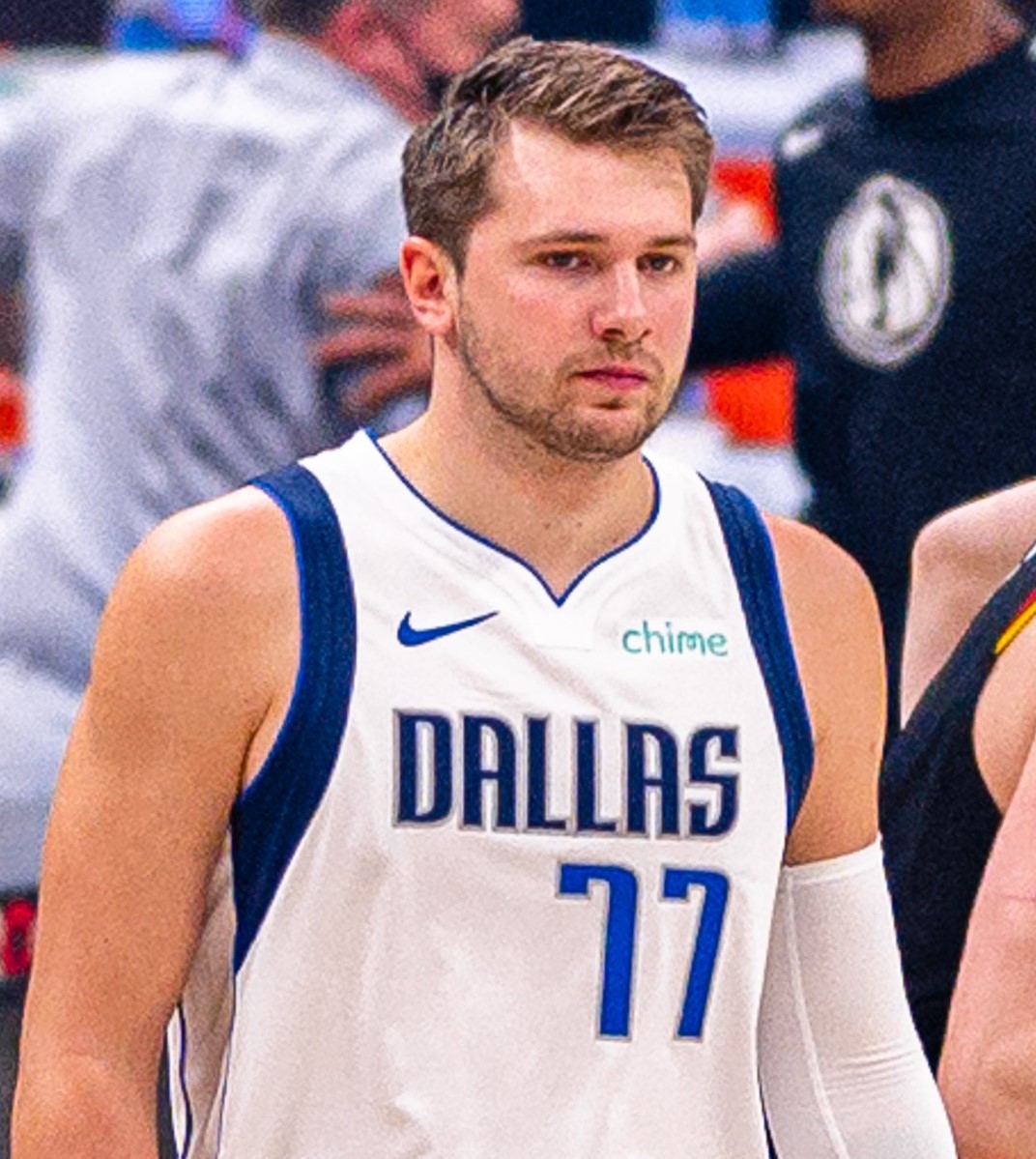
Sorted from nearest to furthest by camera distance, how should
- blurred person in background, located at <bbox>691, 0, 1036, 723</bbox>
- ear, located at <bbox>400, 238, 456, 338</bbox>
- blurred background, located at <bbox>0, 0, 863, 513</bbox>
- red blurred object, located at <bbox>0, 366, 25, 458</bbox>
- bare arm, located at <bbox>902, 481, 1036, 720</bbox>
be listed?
ear, located at <bbox>400, 238, 456, 338</bbox> → bare arm, located at <bbox>902, 481, 1036, 720</bbox> → blurred person in background, located at <bbox>691, 0, 1036, 723</bbox> → red blurred object, located at <bbox>0, 366, 25, 458</bbox> → blurred background, located at <bbox>0, 0, 863, 513</bbox>

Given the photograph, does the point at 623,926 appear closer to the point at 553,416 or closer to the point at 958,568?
the point at 553,416

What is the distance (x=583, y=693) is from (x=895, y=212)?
8.63ft

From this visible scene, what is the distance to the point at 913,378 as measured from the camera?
4348mm

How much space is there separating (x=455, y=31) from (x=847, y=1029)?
2707mm

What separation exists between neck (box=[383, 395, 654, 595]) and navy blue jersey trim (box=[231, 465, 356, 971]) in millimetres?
103

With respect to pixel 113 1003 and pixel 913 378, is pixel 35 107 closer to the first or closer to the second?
pixel 913 378

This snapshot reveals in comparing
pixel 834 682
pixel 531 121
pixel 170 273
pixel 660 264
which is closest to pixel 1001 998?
pixel 834 682

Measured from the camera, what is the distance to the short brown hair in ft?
6.47

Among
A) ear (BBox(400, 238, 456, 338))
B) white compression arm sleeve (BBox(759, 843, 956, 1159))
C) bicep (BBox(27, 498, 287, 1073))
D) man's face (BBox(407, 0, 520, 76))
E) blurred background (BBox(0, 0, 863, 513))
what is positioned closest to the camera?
bicep (BBox(27, 498, 287, 1073))

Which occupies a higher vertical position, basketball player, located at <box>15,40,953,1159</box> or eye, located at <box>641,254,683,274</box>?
eye, located at <box>641,254,683,274</box>

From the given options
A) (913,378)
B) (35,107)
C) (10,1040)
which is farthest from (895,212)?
(10,1040)

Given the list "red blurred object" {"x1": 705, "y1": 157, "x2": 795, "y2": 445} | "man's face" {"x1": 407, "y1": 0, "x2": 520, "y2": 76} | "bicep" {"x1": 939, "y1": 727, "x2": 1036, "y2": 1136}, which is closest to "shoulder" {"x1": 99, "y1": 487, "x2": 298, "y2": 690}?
"bicep" {"x1": 939, "y1": 727, "x2": 1036, "y2": 1136}

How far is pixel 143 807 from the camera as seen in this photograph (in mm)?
1898

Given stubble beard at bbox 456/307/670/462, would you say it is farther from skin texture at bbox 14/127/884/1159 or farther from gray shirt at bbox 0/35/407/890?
gray shirt at bbox 0/35/407/890
